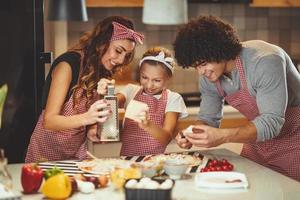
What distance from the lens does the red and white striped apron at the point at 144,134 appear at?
10.7 feet

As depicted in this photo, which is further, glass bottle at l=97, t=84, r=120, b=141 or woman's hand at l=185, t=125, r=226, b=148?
glass bottle at l=97, t=84, r=120, b=141

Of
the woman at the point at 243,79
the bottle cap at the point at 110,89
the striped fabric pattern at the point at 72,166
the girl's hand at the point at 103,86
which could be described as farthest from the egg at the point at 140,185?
the girl's hand at the point at 103,86

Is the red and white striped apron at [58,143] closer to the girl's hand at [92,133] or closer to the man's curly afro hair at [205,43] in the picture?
Result: the girl's hand at [92,133]

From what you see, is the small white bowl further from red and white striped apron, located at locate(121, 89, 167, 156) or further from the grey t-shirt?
red and white striped apron, located at locate(121, 89, 167, 156)

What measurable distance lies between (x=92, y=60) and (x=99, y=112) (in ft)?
1.25

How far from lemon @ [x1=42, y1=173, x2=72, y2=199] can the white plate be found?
500 millimetres

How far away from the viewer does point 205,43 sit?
9.09 feet

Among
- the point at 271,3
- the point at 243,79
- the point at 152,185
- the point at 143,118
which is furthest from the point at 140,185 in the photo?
the point at 271,3

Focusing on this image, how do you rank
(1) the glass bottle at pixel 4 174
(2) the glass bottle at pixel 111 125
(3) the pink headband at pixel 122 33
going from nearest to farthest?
(1) the glass bottle at pixel 4 174
(2) the glass bottle at pixel 111 125
(3) the pink headband at pixel 122 33

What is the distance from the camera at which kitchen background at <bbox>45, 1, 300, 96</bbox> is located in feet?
15.7

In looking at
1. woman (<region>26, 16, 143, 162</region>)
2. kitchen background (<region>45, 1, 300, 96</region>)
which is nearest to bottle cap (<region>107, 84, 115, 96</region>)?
woman (<region>26, 16, 143, 162</region>)

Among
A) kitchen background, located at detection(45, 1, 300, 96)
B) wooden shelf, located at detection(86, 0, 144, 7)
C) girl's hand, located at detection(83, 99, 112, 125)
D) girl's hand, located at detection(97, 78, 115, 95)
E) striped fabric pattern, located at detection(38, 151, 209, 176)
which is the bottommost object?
striped fabric pattern, located at detection(38, 151, 209, 176)

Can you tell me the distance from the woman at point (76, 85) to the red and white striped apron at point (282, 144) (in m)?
0.51

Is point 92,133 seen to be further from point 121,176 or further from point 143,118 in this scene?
point 121,176
